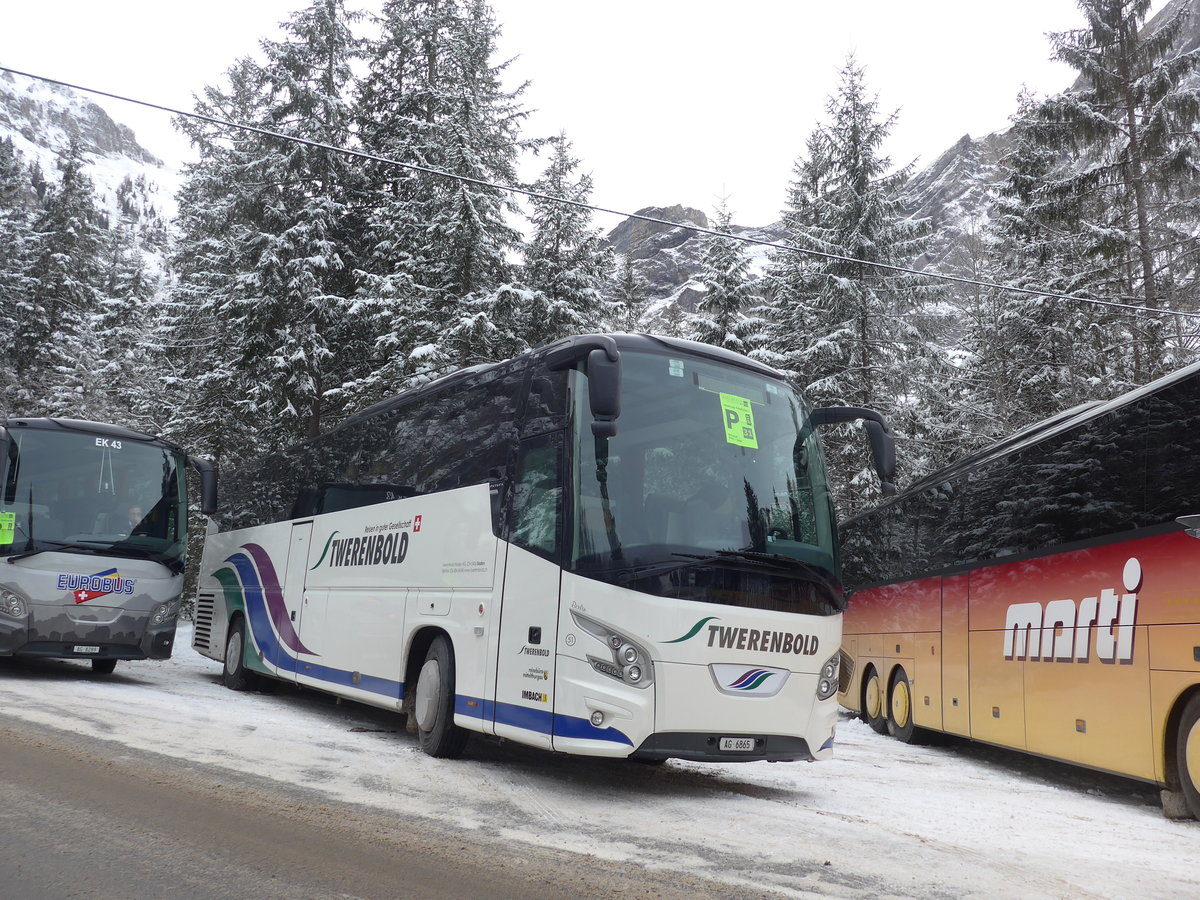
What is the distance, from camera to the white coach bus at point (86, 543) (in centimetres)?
1221

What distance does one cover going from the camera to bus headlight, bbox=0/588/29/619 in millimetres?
12008

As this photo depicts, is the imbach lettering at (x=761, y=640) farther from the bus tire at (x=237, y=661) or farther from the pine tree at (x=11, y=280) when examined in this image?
the pine tree at (x=11, y=280)

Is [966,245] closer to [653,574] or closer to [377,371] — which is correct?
[377,371]

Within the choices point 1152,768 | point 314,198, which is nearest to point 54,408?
point 314,198

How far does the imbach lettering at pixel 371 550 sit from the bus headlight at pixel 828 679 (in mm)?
4154

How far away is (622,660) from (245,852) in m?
2.73

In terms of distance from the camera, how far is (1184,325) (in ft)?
71.9

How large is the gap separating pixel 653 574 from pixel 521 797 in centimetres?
178

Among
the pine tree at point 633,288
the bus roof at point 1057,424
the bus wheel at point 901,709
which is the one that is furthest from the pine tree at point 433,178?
the bus wheel at point 901,709

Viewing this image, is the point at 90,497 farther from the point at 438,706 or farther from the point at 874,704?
the point at 874,704

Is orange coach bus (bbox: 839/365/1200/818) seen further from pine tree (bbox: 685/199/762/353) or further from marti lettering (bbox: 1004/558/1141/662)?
pine tree (bbox: 685/199/762/353)

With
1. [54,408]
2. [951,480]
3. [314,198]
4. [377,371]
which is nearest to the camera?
[951,480]

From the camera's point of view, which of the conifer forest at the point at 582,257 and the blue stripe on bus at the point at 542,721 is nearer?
the blue stripe on bus at the point at 542,721

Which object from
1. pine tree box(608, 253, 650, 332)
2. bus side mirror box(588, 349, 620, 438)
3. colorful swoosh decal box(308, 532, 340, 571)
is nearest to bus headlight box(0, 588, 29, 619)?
colorful swoosh decal box(308, 532, 340, 571)
